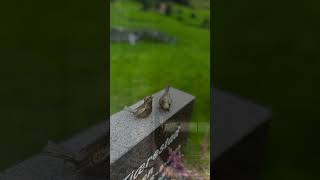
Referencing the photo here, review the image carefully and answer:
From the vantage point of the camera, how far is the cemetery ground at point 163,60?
8.05ft

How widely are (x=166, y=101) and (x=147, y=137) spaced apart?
24 cm

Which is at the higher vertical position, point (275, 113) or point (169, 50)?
point (169, 50)

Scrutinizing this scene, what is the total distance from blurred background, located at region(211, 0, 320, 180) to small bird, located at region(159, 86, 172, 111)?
0.92 feet

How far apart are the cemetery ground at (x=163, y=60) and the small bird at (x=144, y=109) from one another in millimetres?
36
